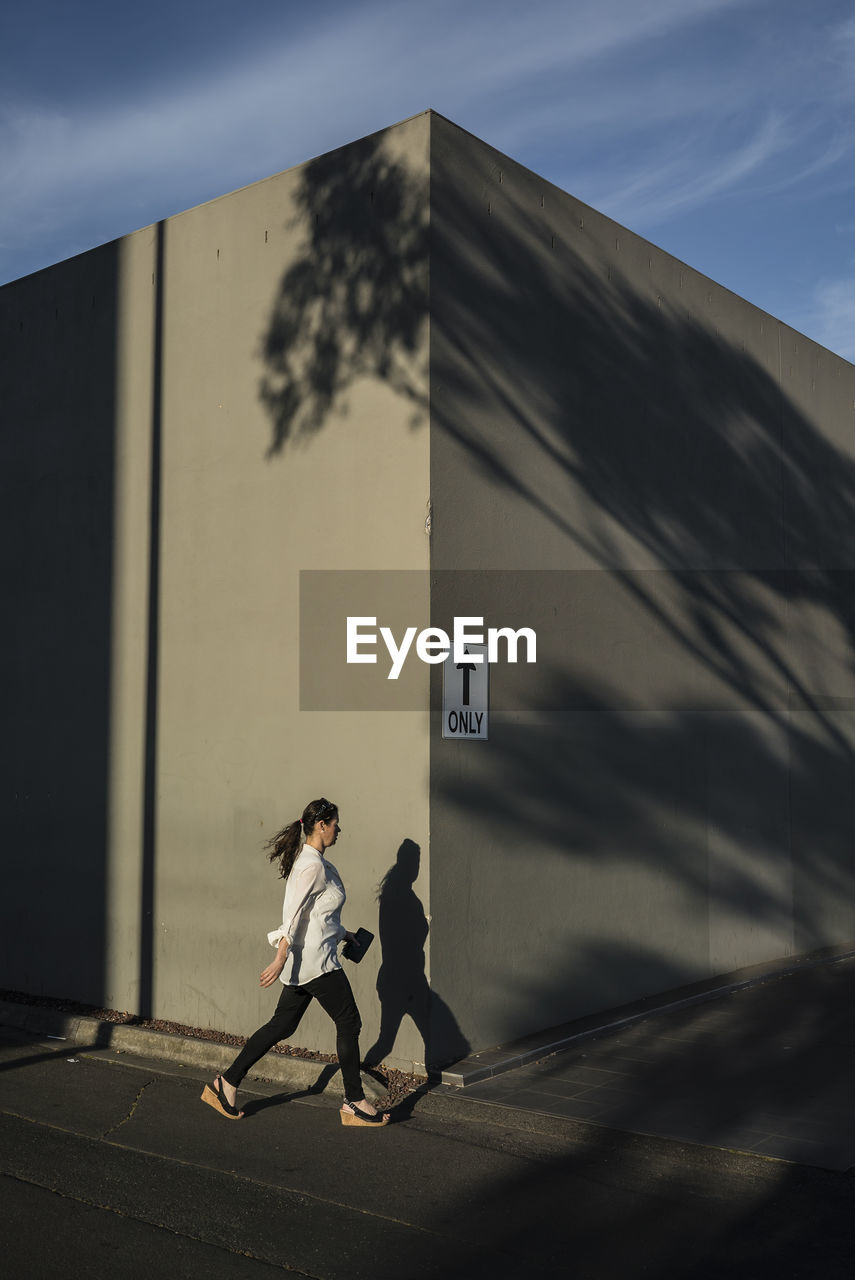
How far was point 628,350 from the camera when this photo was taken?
33.4 feet

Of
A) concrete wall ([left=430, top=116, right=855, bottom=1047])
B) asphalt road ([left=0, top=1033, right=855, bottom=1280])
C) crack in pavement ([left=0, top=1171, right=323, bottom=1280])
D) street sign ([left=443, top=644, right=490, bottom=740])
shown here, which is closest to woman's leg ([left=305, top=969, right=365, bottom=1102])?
asphalt road ([left=0, top=1033, right=855, bottom=1280])

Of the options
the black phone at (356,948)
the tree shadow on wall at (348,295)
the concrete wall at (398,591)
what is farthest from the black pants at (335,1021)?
the tree shadow on wall at (348,295)

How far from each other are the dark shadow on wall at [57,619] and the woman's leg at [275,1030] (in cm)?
316

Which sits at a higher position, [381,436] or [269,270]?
[269,270]

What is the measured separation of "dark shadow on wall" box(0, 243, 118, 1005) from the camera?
10.1m

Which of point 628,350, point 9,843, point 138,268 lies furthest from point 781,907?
point 138,268

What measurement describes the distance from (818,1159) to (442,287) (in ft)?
19.1

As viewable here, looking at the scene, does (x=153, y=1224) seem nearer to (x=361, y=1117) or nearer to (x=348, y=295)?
(x=361, y=1117)

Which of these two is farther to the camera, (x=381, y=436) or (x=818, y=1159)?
(x=381, y=436)

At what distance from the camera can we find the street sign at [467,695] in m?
8.19

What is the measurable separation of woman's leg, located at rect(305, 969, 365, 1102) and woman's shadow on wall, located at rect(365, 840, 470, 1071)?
881 mm

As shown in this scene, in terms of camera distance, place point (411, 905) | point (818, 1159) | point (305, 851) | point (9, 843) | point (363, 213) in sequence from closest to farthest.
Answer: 1. point (818, 1159)
2. point (305, 851)
3. point (411, 905)
4. point (363, 213)
5. point (9, 843)

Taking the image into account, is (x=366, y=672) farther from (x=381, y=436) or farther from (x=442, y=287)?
(x=442, y=287)

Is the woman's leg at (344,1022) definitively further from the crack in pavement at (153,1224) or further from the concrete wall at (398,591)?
the crack in pavement at (153,1224)
